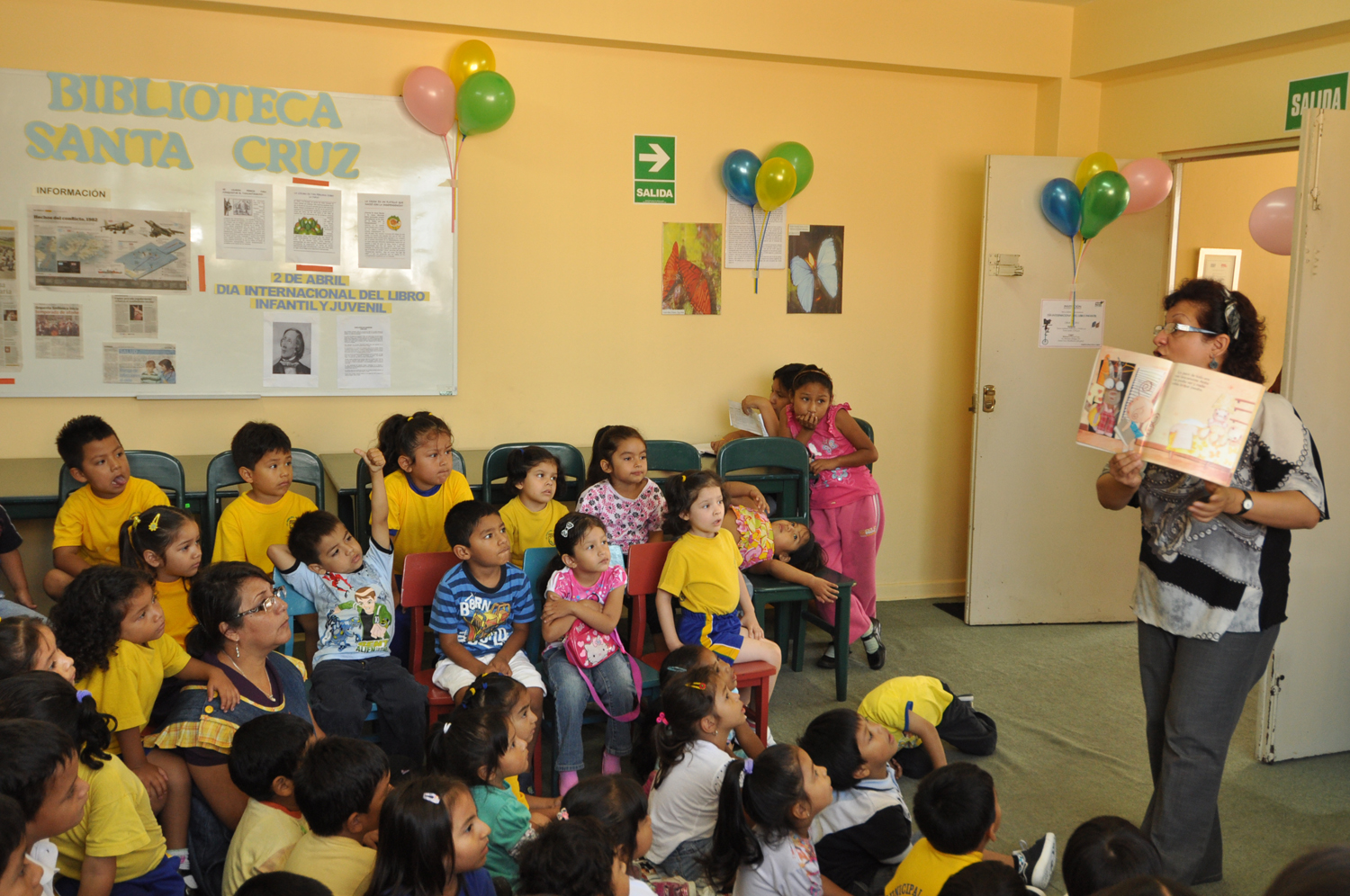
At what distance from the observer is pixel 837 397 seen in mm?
4969

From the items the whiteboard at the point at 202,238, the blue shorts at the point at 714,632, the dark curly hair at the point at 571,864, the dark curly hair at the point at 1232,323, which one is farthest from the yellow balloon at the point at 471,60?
the dark curly hair at the point at 571,864

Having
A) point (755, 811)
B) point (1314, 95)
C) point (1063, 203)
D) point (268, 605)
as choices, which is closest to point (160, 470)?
point (268, 605)

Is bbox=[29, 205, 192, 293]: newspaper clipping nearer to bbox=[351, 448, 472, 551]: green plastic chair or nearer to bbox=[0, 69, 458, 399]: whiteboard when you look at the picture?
bbox=[0, 69, 458, 399]: whiteboard

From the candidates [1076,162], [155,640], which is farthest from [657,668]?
[1076,162]

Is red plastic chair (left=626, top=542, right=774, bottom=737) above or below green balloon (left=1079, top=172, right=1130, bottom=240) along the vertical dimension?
below

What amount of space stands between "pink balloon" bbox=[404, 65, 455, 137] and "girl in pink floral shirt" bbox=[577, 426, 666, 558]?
5.19 feet

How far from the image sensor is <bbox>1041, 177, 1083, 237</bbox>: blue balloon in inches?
178

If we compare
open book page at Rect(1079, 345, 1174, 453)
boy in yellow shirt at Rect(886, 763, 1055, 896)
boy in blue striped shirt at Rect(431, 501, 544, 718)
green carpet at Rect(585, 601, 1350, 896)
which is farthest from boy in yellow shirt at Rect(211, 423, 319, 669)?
open book page at Rect(1079, 345, 1174, 453)

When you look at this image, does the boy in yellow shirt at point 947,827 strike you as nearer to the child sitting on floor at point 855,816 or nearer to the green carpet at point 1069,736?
the child sitting on floor at point 855,816

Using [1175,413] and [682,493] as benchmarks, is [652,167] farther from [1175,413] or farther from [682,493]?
[1175,413]

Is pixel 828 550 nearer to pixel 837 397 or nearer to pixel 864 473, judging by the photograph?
pixel 864 473

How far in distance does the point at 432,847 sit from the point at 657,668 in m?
1.45

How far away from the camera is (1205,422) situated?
2080mm

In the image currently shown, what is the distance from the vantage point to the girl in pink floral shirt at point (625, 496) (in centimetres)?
359
